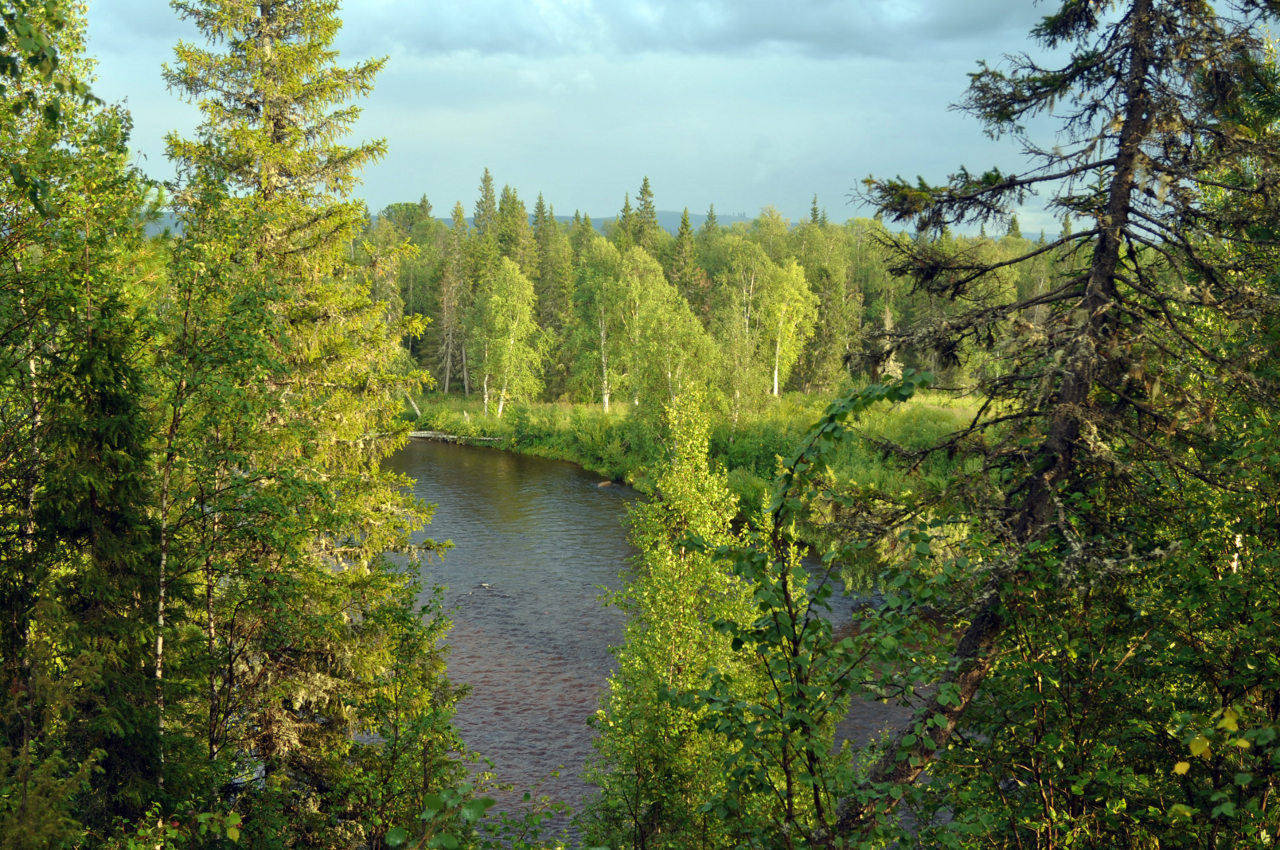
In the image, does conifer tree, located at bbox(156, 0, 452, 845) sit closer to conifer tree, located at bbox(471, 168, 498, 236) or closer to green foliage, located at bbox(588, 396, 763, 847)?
green foliage, located at bbox(588, 396, 763, 847)

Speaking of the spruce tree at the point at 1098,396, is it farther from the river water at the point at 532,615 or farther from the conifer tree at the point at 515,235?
the conifer tree at the point at 515,235

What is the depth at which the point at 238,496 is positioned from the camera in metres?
10.4

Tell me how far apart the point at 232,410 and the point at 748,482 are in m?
33.8

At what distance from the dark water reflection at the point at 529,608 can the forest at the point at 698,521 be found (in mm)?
3387

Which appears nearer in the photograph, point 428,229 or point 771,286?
point 771,286

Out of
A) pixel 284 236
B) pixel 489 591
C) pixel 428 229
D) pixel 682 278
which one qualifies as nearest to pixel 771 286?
pixel 682 278

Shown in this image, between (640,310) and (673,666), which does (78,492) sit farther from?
(640,310)

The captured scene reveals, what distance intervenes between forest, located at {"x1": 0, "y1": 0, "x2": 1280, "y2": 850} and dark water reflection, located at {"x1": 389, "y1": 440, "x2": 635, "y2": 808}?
3.39 metres

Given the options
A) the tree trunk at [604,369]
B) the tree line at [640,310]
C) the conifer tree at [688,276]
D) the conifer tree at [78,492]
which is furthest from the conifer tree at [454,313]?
the conifer tree at [78,492]

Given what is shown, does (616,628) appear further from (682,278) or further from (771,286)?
(682,278)

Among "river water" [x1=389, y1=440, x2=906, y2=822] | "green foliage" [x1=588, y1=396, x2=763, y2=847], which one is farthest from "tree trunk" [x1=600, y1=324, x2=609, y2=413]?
"green foliage" [x1=588, y1=396, x2=763, y2=847]

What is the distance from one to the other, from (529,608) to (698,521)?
1383 centimetres

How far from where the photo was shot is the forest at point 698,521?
223 inches

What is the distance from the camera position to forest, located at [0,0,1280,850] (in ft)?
18.6
